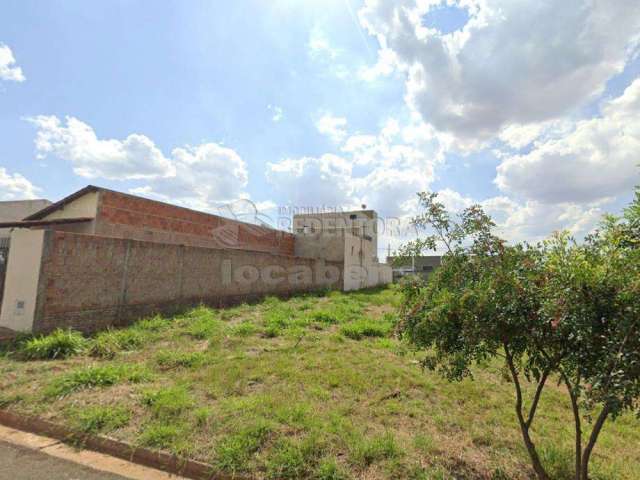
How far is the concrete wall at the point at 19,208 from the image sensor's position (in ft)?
63.7

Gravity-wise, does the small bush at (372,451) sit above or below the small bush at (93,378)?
below

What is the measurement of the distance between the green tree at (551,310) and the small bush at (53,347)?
18.1ft

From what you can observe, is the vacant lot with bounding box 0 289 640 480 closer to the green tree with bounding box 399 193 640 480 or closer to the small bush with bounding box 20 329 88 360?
the small bush with bounding box 20 329 88 360

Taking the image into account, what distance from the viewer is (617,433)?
13.6 ft

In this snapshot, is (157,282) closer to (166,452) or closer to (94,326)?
(94,326)

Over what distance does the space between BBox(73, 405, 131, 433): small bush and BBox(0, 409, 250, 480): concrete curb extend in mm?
83

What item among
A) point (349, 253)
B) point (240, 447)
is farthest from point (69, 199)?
point (349, 253)

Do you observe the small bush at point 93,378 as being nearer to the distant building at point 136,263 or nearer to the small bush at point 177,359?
the small bush at point 177,359

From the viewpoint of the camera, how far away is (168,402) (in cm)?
386

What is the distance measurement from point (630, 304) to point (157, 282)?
8783mm

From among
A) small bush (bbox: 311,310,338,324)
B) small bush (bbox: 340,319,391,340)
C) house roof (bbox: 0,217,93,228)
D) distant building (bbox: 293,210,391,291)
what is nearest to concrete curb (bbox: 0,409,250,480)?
small bush (bbox: 340,319,391,340)

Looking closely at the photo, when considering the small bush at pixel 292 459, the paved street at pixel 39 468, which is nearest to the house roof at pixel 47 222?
the paved street at pixel 39 468

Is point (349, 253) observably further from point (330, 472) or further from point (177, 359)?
point (330, 472)

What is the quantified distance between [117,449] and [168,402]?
2.23 ft
